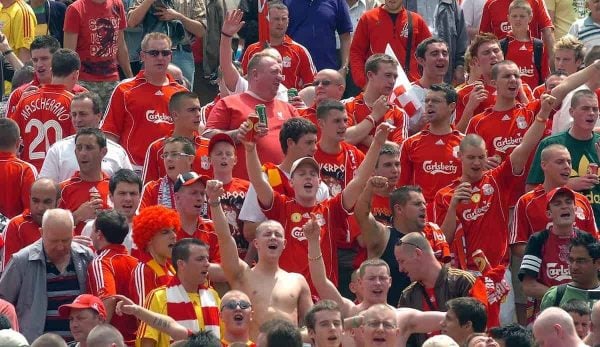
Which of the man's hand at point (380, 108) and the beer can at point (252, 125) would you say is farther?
the man's hand at point (380, 108)

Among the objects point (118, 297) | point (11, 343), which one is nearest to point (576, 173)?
point (118, 297)

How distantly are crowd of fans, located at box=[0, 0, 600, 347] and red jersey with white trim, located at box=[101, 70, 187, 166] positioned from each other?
0.02 meters

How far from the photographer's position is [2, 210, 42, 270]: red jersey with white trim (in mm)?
15164

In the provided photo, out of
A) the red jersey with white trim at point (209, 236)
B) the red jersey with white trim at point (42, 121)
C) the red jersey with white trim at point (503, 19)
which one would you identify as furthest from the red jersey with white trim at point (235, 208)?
the red jersey with white trim at point (503, 19)

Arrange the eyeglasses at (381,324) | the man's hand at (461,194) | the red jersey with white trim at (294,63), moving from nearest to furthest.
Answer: the eyeglasses at (381,324) → the man's hand at (461,194) → the red jersey with white trim at (294,63)

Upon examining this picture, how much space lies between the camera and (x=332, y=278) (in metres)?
15.4

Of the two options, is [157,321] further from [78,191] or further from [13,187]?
[13,187]

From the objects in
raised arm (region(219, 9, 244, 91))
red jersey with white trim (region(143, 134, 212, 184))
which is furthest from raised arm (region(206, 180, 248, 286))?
raised arm (region(219, 9, 244, 91))

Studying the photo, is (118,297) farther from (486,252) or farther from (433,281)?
(486,252)

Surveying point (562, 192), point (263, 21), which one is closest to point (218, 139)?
point (562, 192)

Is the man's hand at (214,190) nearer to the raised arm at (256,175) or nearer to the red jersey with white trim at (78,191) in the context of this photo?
the raised arm at (256,175)

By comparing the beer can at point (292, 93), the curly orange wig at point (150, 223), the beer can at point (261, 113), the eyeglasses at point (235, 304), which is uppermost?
the beer can at point (292, 93)

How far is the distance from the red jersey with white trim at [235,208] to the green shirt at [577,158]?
252cm

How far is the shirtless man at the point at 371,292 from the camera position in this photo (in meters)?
14.2
